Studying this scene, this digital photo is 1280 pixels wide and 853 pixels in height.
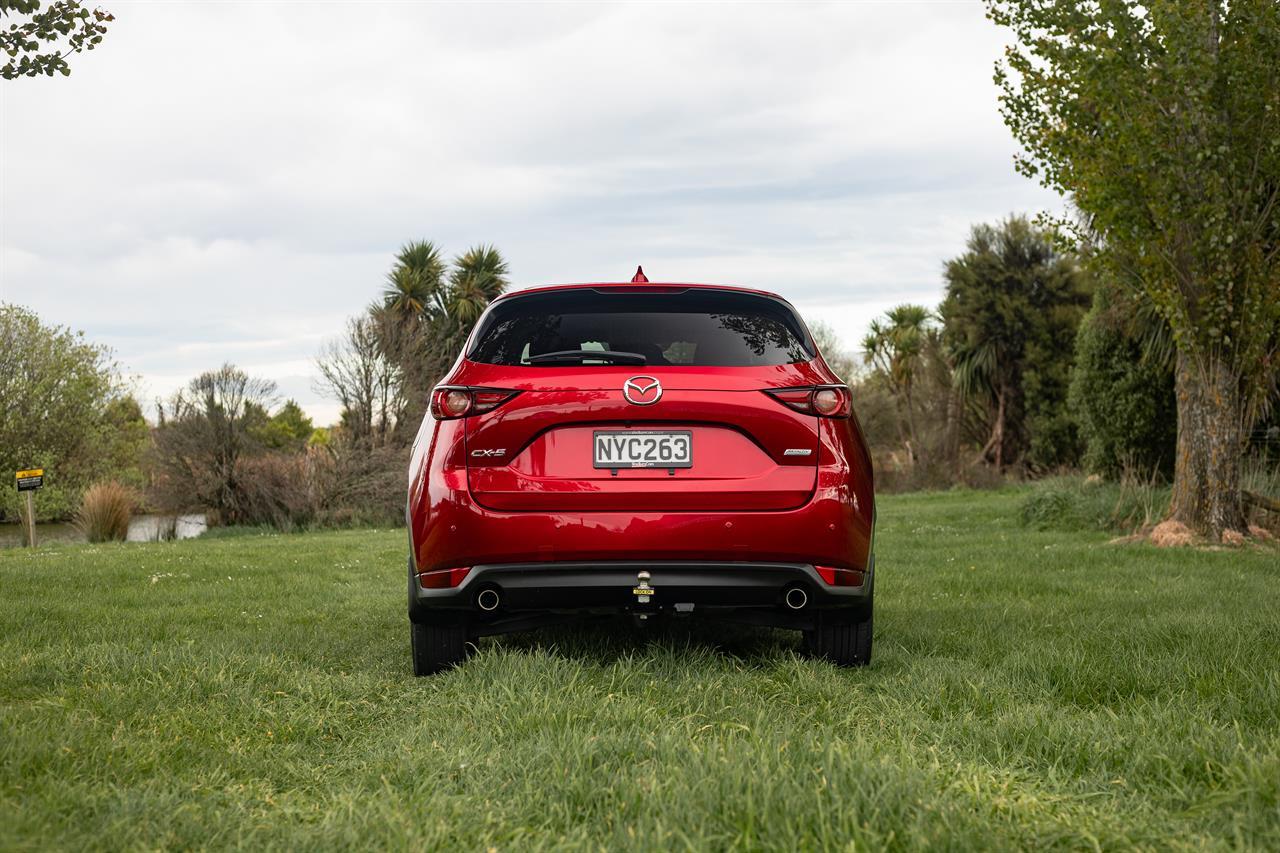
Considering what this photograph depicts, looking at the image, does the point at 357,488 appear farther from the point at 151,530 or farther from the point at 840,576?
the point at 840,576

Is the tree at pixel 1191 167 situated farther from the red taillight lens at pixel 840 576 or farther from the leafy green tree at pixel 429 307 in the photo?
the leafy green tree at pixel 429 307

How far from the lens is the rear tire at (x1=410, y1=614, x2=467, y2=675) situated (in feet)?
14.6

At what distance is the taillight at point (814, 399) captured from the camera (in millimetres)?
4129

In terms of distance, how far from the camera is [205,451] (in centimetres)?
2514

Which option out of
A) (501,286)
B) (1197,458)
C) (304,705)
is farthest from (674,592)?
(501,286)

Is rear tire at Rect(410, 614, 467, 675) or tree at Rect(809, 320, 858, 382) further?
tree at Rect(809, 320, 858, 382)

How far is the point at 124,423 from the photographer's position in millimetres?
40250

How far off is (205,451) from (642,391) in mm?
23508

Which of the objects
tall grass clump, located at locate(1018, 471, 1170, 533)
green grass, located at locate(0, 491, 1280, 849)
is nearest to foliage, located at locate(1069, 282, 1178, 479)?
tall grass clump, located at locate(1018, 471, 1170, 533)

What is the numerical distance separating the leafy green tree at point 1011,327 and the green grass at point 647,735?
27.7m

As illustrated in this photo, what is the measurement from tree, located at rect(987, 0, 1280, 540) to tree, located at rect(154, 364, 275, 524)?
20.0 m

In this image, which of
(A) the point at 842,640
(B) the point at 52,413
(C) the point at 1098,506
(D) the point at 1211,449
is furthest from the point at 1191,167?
(B) the point at 52,413

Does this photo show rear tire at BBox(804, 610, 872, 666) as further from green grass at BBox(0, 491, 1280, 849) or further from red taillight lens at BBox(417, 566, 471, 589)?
red taillight lens at BBox(417, 566, 471, 589)

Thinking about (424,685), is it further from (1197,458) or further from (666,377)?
(1197,458)
